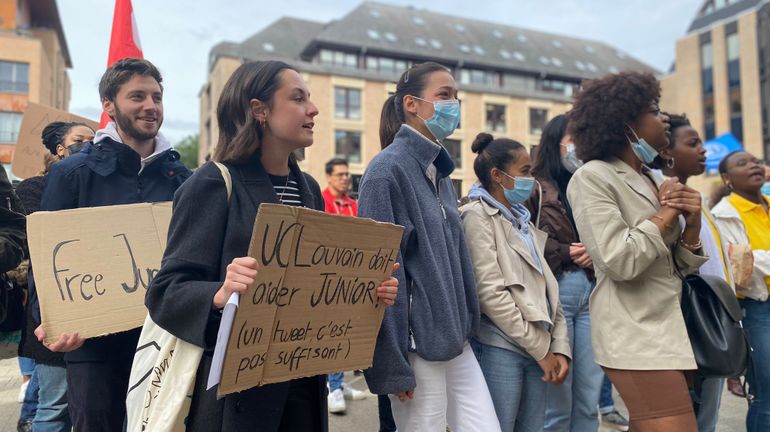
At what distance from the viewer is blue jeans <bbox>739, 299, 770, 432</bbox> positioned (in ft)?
10.9

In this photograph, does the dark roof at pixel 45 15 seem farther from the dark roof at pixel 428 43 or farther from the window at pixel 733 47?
the window at pixel 733 47

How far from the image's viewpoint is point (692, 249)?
8.38 ft

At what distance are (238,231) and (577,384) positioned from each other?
94.1 inches

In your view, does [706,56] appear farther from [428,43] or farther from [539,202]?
[539,202]

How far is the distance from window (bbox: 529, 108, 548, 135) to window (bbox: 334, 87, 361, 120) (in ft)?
40.9

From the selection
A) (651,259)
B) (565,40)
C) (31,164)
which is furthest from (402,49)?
(651,259)

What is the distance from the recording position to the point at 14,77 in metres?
28.9

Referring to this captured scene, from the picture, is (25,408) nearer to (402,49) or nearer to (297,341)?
(297,341)

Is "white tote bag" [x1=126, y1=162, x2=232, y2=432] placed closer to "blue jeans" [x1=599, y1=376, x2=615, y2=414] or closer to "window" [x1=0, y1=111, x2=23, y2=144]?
"blue jeans" [x1=599, y1=376, x2=615, y2=414]

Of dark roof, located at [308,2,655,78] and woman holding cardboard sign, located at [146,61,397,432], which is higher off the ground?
dark roof, located at [308,2,655,78]

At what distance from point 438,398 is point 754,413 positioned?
7.17 ft

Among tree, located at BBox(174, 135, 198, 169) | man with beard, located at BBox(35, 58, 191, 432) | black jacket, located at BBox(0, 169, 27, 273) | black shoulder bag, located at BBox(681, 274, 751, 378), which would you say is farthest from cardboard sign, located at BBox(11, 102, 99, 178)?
tree, located at BBox(174, 135, 198, 169)

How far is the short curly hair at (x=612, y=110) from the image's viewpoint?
8.97 ft

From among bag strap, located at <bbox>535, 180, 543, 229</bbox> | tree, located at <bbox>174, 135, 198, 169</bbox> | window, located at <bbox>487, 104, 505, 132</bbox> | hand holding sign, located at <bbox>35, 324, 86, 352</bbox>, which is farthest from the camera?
tree, located at <bbox>174, 135, 198, 169</bbox>
